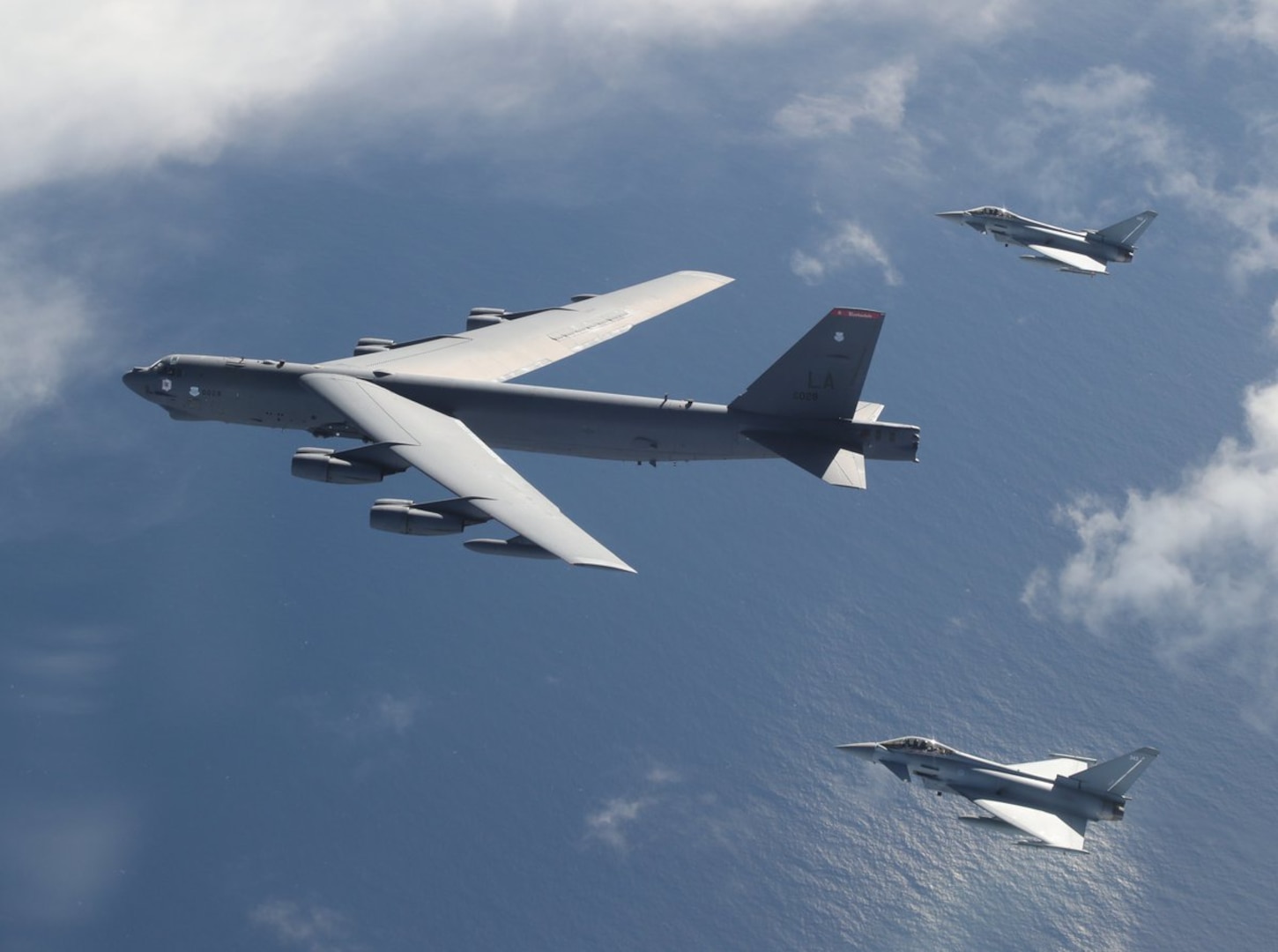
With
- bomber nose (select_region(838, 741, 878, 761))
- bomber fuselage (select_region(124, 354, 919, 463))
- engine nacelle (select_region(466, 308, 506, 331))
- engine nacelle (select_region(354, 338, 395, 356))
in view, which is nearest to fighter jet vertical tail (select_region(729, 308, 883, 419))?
bomber fuselage (select_region(124, 354, 919, 463))

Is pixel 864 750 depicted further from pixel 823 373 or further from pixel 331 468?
pixel 331 468

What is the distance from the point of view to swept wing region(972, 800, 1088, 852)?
80.7 m

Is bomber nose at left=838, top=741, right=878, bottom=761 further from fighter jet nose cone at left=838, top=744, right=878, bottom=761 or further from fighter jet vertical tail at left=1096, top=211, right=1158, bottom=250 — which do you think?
fighter jet vertical tail at left=1096, top=211, right=1158, bottom=250

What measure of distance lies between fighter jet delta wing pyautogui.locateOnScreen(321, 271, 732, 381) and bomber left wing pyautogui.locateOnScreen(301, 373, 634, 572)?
3.26 metres

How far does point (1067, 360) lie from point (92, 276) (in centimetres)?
12907

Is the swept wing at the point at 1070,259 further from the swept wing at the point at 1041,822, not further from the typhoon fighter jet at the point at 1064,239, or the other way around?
the swept wing at the point at 1041,822

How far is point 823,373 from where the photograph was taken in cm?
7212

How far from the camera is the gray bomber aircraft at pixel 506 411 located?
2751 inches

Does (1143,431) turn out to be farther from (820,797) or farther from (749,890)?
(749,890)

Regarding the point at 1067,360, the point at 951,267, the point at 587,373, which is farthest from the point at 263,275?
the point at 1067,360

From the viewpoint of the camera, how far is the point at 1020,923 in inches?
5369

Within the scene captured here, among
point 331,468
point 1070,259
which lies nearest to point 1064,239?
point 1070,259

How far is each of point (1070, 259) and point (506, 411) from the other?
67.2 m

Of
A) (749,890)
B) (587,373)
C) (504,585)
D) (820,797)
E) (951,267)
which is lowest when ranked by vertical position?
(749,890)
